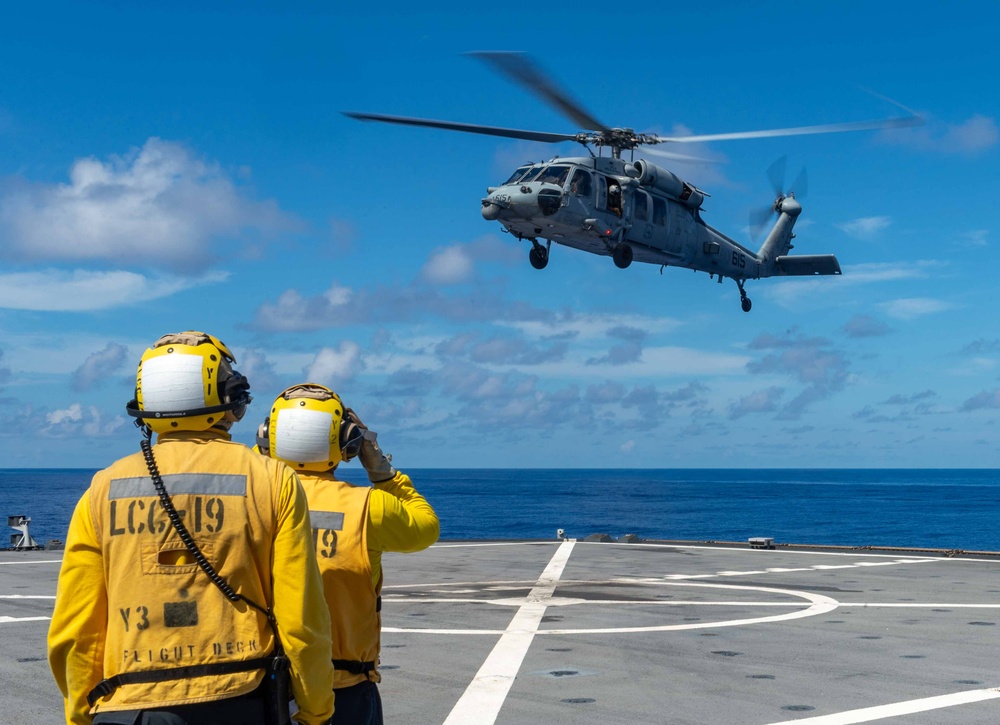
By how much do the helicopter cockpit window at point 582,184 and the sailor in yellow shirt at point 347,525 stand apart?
19.1 metres

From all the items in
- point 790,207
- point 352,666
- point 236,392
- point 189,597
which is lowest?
point 352,666

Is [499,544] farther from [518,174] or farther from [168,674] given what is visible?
[168,674]

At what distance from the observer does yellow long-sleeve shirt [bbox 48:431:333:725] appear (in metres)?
3.45

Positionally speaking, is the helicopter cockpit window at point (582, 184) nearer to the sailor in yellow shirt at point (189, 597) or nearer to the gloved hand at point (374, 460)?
the gloved hand at point (374, 460)

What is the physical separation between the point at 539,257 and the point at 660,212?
11.4 feet

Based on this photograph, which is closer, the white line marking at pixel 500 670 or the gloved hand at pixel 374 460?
the gloved hand at pixel 374 460

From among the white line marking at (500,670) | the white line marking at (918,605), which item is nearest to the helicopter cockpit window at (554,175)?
the white line marking at (500,670)

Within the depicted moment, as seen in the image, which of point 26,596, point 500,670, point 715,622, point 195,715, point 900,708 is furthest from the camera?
point 26,596

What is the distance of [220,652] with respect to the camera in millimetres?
3457

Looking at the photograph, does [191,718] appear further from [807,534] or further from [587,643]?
[807,534]

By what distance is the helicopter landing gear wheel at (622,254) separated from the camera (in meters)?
24.8

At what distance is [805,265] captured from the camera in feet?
108

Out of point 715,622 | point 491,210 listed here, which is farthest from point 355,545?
point 491,210

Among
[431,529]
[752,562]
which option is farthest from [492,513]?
[431,529]
